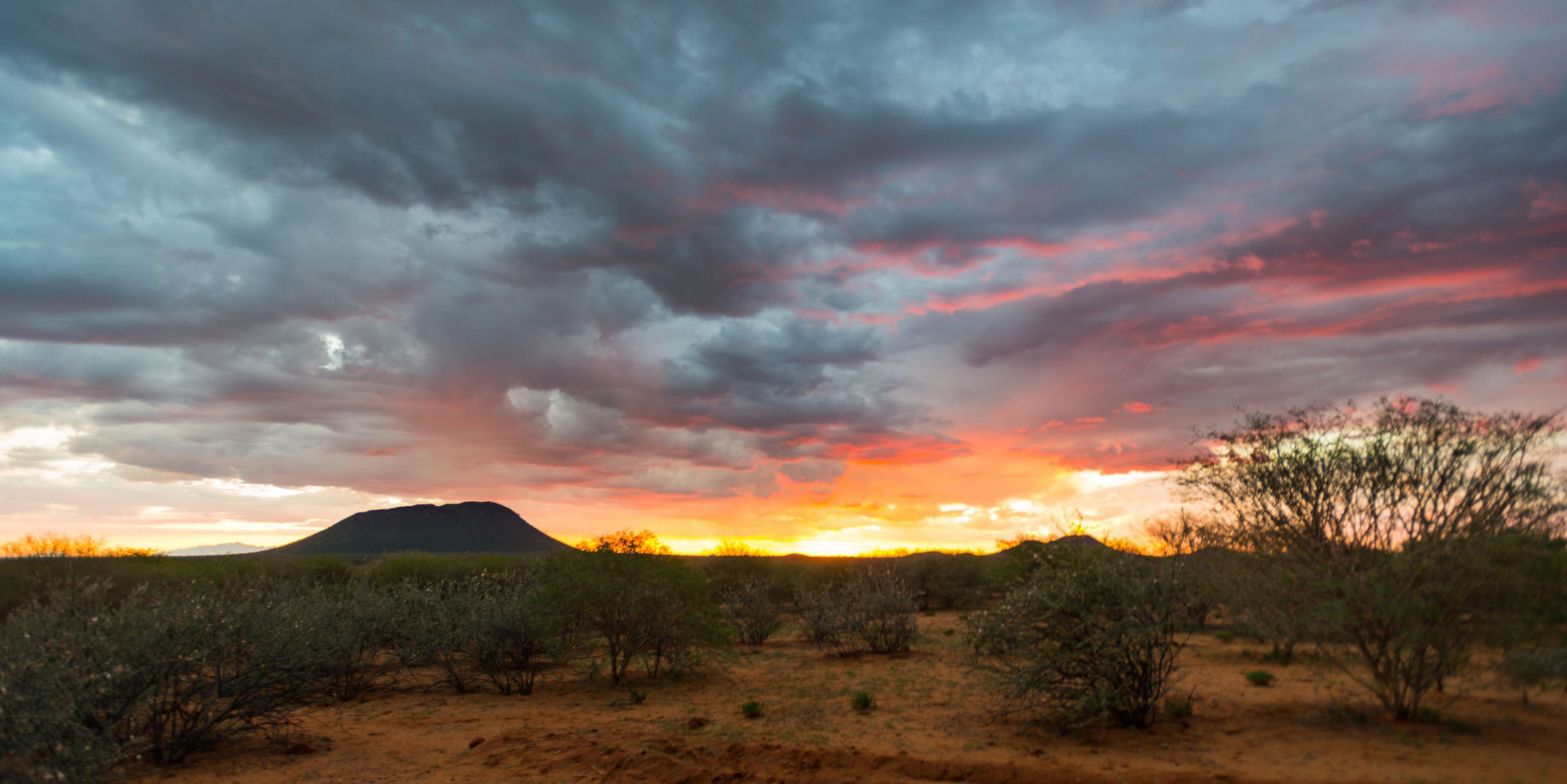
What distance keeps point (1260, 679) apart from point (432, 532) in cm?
16101

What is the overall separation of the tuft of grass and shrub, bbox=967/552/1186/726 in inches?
201

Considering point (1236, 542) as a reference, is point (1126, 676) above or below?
below

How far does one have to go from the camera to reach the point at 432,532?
15188 centimetres

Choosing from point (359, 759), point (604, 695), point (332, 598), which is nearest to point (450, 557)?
point (332, 598)

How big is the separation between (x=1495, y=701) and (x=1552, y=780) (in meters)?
4.74

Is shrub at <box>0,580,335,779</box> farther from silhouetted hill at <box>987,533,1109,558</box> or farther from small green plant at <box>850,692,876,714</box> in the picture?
silhouetted hill at <box>987,533,1109,558</box>

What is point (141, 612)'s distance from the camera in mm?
11148

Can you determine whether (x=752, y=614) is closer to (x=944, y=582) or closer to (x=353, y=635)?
(x=353, y=635)

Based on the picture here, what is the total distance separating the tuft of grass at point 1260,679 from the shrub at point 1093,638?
5098 mm

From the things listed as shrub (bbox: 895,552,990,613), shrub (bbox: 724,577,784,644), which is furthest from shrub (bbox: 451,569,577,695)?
shrub (bbox: 895,552,990,613)

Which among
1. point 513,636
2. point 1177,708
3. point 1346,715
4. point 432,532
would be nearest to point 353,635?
point 513,636

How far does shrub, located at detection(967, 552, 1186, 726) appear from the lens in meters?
11.2

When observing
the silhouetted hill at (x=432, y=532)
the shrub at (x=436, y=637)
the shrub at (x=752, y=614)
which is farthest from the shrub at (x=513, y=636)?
the silhouetted hill at (x=432, y=532)

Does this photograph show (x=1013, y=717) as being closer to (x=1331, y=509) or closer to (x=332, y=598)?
(x=1331, y=509)
